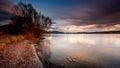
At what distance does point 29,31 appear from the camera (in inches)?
1401

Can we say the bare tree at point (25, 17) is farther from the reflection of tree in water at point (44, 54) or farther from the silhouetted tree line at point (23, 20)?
the reflection of tree in water at point (44, 54)

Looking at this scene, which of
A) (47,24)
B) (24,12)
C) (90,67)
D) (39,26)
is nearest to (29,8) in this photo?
(24,12)

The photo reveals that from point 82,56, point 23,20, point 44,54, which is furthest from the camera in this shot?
point 23,20

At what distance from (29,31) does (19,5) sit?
24.1ft

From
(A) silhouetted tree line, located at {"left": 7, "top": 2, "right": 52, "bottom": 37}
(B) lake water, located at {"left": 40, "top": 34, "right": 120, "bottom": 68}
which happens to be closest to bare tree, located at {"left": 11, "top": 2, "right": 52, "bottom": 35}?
(A) silhouetted tree line, located at {"left": 7, "top": 2, "right": 52, "bottom": 37}

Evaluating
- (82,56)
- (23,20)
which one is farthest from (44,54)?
(23,20)

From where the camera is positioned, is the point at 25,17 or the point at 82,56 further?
the point at 25,17

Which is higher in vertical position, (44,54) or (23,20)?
(23,20)

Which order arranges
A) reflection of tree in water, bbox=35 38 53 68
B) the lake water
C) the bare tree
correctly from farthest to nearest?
1. the bare tree
2. the lake water
3. reflection of tree in water, bbox=35 38 53 68

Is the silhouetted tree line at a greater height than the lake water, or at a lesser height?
A: greater

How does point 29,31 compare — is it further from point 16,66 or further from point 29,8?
point 16,66

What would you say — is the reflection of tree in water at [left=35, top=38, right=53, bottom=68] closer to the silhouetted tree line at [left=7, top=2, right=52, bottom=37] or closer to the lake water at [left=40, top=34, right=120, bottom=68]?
the lake water at [left=40, top=34, right=120, bottom=68]

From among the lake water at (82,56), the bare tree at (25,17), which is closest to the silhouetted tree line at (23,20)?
the bare tree at (25,17)

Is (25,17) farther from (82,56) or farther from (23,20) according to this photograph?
(82,56)
